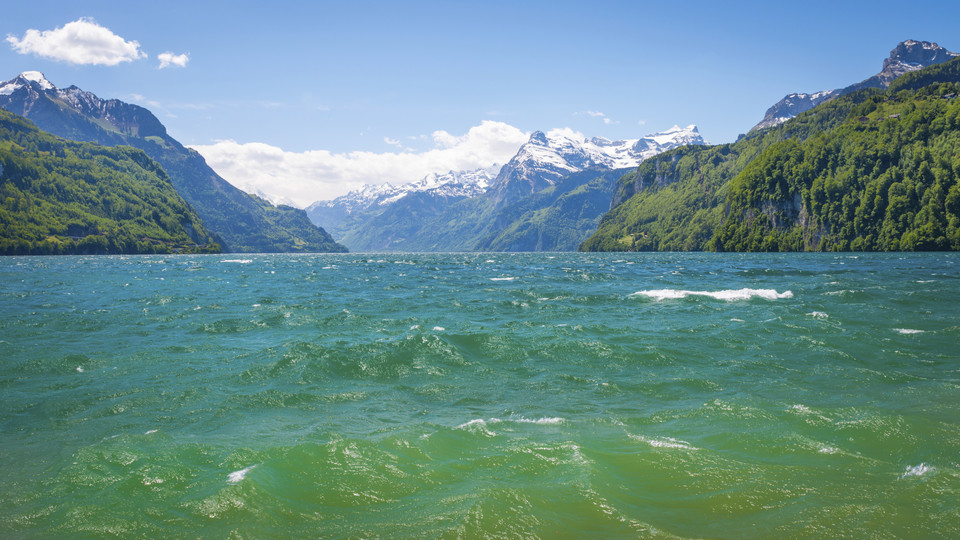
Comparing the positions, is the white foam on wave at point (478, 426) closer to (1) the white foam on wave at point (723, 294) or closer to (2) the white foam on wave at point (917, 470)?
(2) the white foam on wave at point (917, 470)

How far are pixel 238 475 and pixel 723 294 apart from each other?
38638mm

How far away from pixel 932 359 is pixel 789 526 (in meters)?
16.3

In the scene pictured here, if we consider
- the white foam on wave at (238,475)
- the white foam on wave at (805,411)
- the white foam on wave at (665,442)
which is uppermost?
the white foam on wave at (805,411)

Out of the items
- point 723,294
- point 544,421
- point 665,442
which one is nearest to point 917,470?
point 665,442

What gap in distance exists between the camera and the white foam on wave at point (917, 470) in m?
9.00

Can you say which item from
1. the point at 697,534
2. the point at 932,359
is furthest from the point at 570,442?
the point at 932,359

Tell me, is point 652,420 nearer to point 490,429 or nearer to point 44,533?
point 490,429

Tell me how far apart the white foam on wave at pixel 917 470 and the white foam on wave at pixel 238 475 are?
40.6ft

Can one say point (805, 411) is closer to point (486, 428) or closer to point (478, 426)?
point (486, 428)

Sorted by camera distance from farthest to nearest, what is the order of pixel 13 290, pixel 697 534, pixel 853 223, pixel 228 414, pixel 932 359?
pixel 853 223 < pixel 13 290 < pixel 932 359 < pixel 228 414 < pixel 697 534

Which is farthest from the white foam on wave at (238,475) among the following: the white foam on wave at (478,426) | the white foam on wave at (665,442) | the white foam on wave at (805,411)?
the white foam on wave at (805,411)

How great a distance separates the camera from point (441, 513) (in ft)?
26.0

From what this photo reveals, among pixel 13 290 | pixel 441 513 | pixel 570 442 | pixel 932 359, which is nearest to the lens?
pixel 441 513

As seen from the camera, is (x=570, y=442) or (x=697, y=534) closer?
(x=697, y=534)
